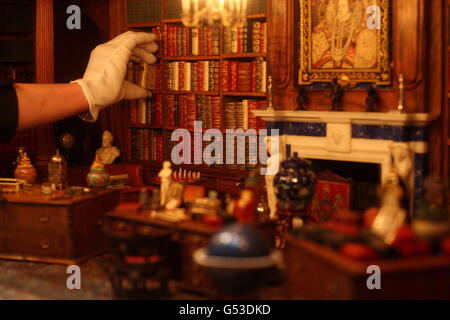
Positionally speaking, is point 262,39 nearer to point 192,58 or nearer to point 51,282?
point 192,58

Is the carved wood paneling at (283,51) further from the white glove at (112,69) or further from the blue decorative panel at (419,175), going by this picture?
the white glove at (112,69)

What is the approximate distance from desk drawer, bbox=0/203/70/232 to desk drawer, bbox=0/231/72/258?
55 millimetres

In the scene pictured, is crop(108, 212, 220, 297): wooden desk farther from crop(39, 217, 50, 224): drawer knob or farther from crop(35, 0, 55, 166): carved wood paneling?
crop(35, 0, 55, 166): carved wood paneling

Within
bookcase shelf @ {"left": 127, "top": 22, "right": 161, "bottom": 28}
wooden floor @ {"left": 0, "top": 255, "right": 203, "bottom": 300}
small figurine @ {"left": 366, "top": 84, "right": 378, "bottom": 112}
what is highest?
bookcase shelf @ {"left": 127, "top": 22, "right": 161, "bottom": 28}

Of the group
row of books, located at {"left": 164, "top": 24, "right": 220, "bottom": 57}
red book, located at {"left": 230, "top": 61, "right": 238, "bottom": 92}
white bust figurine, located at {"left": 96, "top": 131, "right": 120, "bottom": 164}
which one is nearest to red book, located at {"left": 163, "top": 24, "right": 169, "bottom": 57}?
row of books, located at {"left": 164, "top": 24, "right": 220, "bottom": 57}

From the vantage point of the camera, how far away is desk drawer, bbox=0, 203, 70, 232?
18.2ft

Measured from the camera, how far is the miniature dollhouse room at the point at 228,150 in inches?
163

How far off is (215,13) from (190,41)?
2363 millimetres

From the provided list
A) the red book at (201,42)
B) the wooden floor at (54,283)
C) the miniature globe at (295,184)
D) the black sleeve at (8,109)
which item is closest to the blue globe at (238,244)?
the wooden floor at (54,283)

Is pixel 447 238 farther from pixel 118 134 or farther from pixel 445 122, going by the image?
pixel 118 134

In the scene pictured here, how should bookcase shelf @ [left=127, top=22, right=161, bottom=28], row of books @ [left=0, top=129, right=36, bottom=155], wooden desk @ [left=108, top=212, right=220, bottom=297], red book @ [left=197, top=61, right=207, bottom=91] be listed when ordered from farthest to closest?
row of books @ [left=0, top=129, right=36, bottom=155], bookcase shelf @ [left=127, top=22, right=161, bottom=28], red book @ [left=197, top=61, right=207, bottom=91], wooden desk @ [left=108, top=212, right=220, bottom=297]

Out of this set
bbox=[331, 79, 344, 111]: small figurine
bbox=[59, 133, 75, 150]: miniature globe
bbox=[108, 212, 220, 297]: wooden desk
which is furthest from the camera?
bbox=[59, 133, 75, 150]: miniature globe

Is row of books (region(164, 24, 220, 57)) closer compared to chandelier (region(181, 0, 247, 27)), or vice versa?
chandelier (region(181, 0, 247, 27))

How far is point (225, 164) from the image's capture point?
7.25 metres
